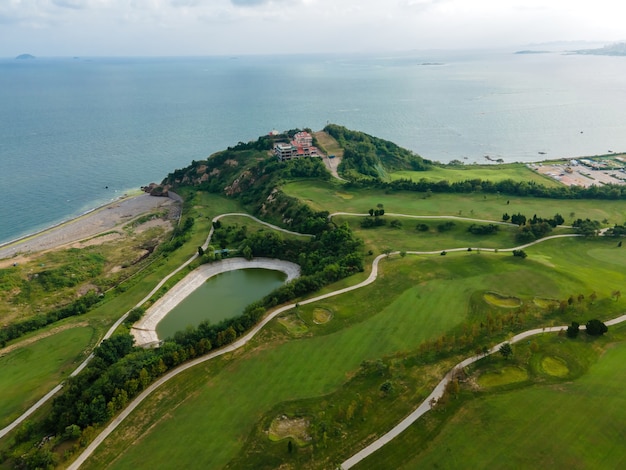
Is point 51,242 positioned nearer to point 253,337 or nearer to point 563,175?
point 253,337

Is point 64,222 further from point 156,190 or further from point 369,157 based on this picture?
point 369,157

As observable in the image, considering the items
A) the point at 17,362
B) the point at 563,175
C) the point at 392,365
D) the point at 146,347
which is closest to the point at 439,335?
the point at 392,365

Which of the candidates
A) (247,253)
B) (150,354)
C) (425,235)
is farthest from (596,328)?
(247,253)

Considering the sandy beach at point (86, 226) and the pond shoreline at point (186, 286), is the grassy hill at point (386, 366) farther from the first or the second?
the sandy beach at point (86, 226)

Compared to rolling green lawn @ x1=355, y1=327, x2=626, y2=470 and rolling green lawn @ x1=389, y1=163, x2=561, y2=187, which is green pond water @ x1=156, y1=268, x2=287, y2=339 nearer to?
rolling green lawn @ x1=355, y1=327, x2=626, y2=470

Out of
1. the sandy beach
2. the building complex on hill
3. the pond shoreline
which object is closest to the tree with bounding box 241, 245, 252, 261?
the pond shoreline

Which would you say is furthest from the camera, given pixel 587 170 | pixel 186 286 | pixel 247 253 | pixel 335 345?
pixel 587 170
